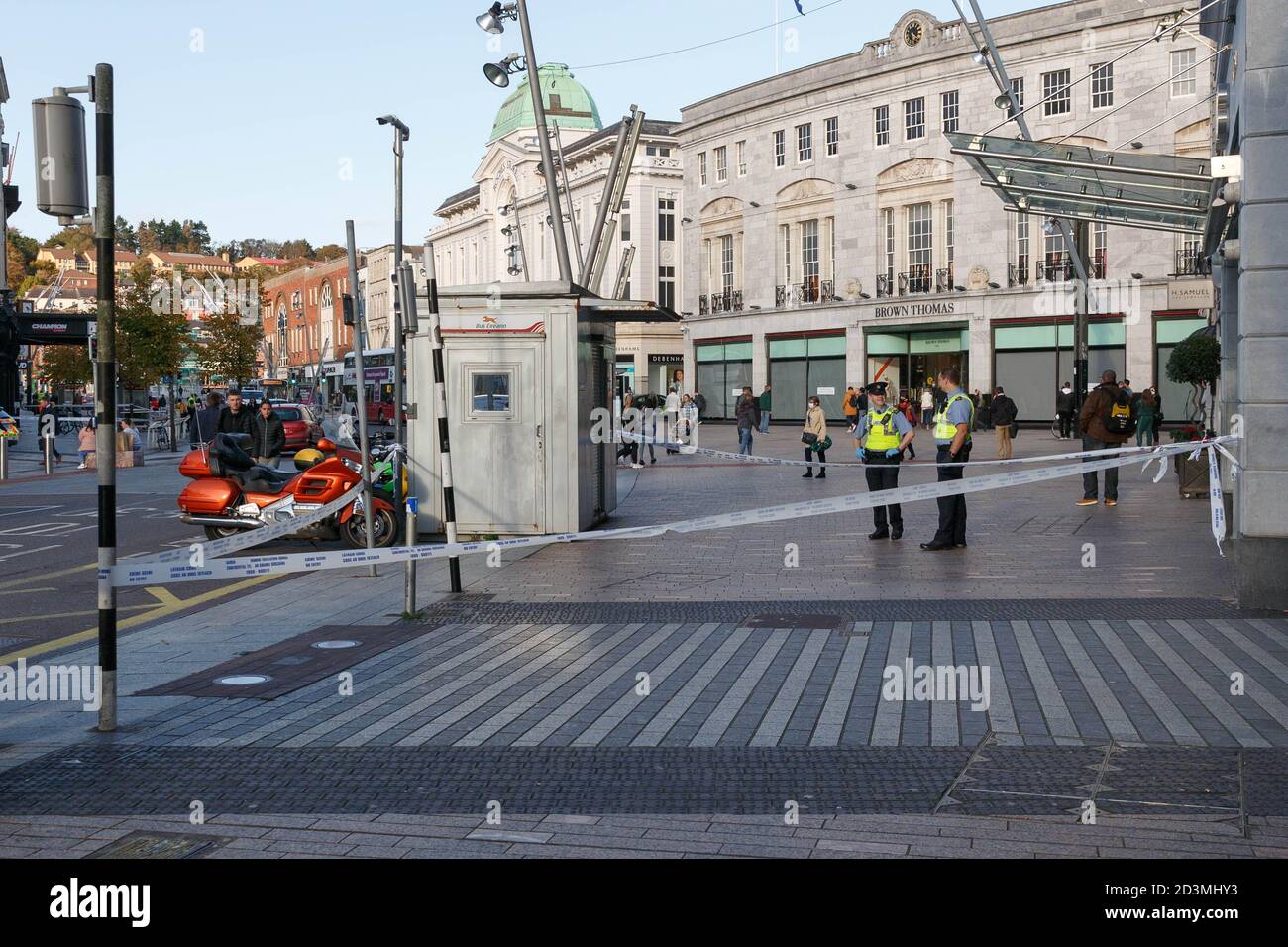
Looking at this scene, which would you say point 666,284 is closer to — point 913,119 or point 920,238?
point 920,238

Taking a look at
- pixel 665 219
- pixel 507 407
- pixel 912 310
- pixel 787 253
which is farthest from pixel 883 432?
pixel 665 219

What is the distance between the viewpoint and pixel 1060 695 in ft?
24.7

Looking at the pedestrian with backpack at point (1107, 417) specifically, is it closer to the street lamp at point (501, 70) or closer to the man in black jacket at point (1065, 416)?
the street lamp at point (501, 70)

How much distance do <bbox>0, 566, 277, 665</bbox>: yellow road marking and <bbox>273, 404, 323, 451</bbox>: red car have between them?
2777 cm

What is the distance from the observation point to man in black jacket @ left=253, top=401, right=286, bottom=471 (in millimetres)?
20453

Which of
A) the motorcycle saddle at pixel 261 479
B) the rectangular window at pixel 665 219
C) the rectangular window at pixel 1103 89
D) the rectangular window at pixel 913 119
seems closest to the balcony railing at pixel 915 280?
the rectangular window at pixel 913 119

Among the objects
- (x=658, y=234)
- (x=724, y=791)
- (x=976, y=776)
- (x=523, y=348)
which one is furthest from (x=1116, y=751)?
(x=658, y=234)

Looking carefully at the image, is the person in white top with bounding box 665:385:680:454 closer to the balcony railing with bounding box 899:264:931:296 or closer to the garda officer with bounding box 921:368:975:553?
the balcony railing with bounding box 899:264:931:296

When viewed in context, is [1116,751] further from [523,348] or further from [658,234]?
[658,234]

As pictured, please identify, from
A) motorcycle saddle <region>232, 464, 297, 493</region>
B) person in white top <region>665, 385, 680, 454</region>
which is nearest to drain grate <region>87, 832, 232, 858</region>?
motorcycle saddle <region>232, 464, 297, 493</region>

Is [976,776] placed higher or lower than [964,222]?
lower

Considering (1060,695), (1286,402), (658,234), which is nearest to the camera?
(1060,695)

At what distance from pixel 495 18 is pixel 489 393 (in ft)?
28.3
